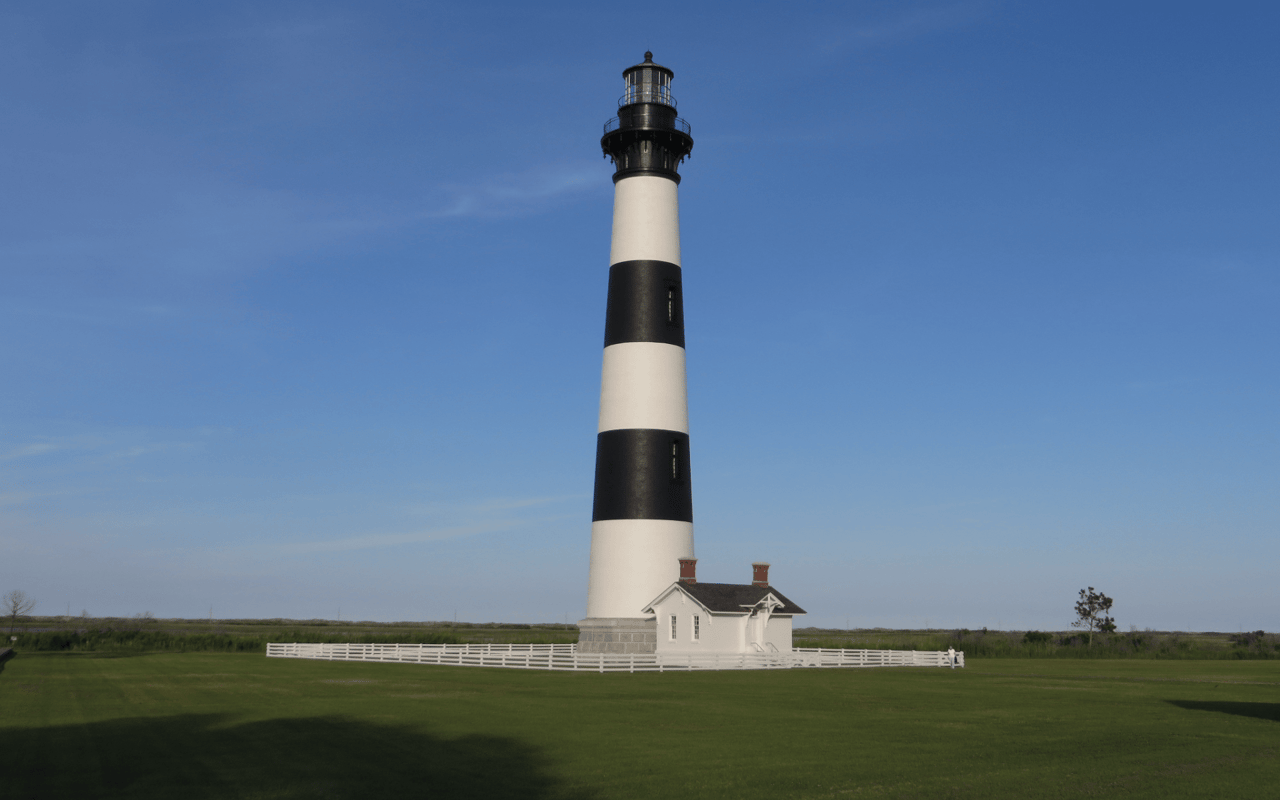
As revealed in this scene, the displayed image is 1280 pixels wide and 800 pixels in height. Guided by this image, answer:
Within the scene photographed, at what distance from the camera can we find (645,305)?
42.7m

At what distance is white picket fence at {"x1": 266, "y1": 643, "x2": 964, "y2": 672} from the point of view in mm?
39250

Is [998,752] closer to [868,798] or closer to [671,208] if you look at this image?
[868,798]

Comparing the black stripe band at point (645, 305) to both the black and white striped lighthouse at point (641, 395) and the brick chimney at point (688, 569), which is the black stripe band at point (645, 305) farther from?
the brick chimney at point (688, 569)

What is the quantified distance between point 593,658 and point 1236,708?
21459 mm

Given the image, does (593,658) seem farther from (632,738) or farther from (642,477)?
(632,738)

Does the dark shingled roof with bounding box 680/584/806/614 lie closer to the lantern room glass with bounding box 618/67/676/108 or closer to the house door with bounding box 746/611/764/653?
the house door with bounding box 746/611/764/653

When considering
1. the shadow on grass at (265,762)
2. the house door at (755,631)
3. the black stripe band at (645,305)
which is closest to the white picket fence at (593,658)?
the house door at (755,631)

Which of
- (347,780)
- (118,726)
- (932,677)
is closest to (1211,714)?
(932,677)

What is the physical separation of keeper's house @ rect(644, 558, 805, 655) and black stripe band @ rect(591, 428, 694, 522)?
7.98 feet

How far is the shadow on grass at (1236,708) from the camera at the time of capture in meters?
23.5

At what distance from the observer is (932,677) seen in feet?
119

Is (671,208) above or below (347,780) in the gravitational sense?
above

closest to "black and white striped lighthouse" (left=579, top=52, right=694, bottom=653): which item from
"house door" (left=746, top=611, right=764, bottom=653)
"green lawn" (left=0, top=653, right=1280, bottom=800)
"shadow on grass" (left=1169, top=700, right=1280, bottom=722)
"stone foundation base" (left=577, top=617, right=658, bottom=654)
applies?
"stone foundation base" (left=577, top=617, right=658, bottom=654)

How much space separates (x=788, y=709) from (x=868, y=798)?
1143cm
